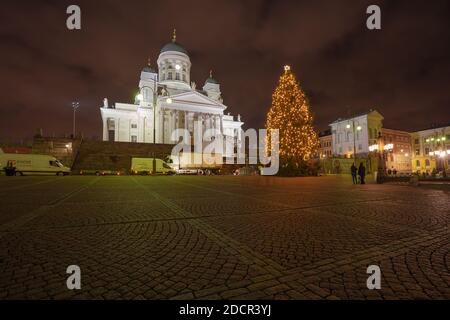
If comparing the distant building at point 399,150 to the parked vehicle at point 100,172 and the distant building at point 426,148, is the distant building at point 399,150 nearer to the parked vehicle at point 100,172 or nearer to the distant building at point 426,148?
the distant building at point 426,148

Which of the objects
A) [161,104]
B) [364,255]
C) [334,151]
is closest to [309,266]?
[364,255]

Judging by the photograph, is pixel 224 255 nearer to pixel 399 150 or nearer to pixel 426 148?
pixel 399 150

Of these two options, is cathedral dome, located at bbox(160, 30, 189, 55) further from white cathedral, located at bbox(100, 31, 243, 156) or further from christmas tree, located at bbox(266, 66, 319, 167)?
christmas tree, located at bbox(266, 66, 319, 167)

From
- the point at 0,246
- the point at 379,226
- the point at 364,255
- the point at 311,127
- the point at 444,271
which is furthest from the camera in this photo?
the point at 311,127

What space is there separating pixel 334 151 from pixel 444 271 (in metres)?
72.5

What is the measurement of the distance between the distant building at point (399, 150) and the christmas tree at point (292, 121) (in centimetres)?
4551

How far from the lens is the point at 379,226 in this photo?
16.3 feet

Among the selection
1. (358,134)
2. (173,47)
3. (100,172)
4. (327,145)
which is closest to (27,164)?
(100,172)

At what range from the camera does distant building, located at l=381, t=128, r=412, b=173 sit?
64.5m

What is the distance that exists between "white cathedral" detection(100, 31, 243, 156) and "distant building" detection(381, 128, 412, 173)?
3968 centimetres

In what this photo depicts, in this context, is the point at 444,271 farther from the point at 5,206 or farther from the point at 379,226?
Result: the point at 5,206

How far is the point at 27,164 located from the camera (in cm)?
2855

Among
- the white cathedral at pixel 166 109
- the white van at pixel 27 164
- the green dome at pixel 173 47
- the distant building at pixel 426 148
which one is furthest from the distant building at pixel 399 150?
the white van at pixel 27 164
